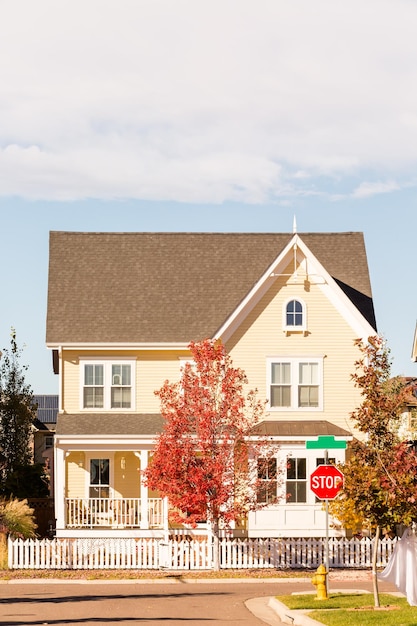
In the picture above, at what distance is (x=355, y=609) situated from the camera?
2505 centimetres

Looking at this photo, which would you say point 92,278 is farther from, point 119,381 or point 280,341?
point 280,341

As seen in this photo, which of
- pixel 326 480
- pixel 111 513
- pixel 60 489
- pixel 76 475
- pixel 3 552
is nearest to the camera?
pixel 326 480

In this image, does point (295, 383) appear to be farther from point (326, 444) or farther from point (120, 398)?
point (326, 444)

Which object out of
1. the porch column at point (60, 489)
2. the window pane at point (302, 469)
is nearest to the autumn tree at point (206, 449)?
the window pane at point (302, 469)

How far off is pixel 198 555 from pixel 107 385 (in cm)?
882

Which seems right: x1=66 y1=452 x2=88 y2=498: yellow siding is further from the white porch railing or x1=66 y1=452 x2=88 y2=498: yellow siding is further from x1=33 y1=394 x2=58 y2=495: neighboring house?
x1=33 y1=394 x2=58 y2=495: neighboring house

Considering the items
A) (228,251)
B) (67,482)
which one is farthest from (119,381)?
(228,251)

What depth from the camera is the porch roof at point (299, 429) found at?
4112cm

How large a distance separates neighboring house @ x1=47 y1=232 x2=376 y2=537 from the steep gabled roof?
63mm

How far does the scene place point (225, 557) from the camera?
1476 inches

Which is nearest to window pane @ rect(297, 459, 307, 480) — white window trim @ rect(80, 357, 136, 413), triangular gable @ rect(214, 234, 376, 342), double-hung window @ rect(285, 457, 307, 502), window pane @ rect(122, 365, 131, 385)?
double-hung window @ rect(285, 457, 307, 502)

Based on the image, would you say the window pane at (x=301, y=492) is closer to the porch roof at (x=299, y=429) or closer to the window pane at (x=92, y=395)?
the porch roof at (x=299, y=429)

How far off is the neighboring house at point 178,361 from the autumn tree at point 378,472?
46.6 feet

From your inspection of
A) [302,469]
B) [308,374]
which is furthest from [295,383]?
[302,469]
